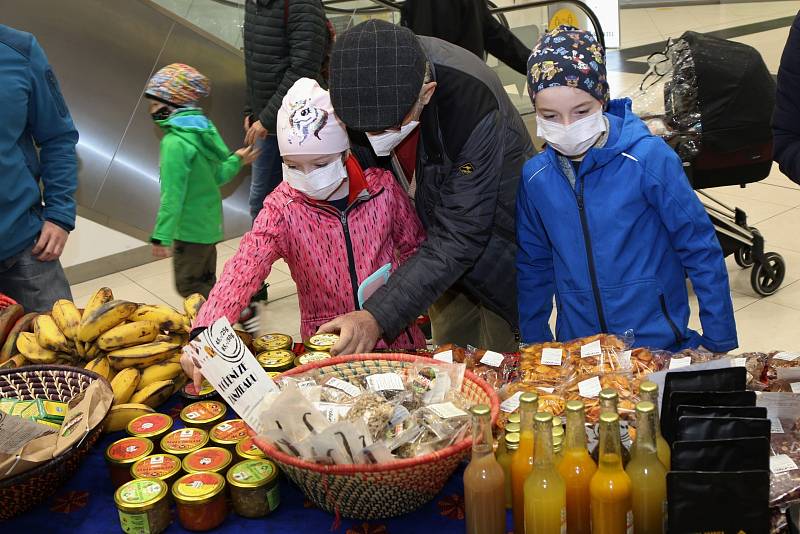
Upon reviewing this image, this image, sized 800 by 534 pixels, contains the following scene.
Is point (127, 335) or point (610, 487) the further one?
point (127, 335)

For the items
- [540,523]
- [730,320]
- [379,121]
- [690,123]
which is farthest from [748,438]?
[690,123]

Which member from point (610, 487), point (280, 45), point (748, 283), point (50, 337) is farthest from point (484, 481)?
point (748, 283)

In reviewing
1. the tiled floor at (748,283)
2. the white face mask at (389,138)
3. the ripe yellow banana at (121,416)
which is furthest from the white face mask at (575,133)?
the tiled floor at (748,283)

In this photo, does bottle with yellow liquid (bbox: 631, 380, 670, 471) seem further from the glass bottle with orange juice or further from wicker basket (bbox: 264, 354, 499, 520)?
wicker basket (bbox: 264, 354, 499, 520)

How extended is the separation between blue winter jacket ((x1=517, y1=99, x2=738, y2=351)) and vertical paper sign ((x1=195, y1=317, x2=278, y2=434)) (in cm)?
112

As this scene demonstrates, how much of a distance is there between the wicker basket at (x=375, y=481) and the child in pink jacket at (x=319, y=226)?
77cm

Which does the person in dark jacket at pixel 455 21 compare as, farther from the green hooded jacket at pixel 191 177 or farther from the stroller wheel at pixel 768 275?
the stroller wheel at pixel 768 275

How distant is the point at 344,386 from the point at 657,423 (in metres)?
0.81

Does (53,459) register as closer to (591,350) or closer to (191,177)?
(591,350)

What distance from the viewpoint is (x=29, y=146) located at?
3471mm

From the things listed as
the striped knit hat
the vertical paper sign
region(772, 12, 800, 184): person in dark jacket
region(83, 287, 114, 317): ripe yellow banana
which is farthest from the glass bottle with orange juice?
the striped knit hat

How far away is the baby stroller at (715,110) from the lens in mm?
4340

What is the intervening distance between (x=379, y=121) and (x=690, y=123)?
258cm

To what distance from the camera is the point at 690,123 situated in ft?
14.4
